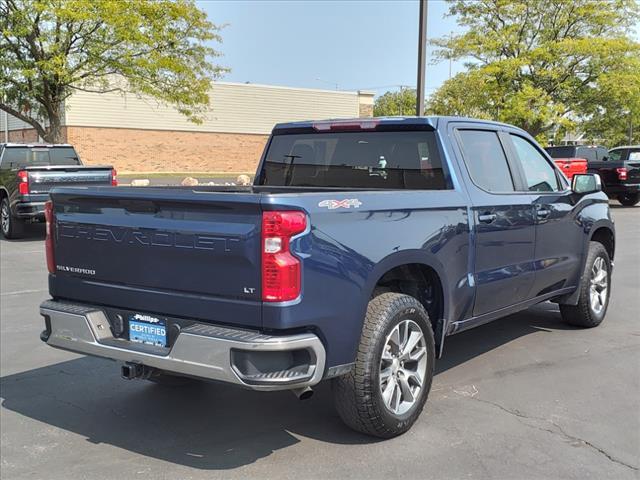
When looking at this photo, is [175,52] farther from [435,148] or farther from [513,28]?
[435,148]

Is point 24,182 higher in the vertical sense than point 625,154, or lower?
lower

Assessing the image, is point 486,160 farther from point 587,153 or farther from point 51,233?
point 587,153

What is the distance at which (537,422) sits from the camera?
4.26 meters

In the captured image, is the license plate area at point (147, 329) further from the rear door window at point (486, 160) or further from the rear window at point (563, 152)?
the rear window at point (563, 152)

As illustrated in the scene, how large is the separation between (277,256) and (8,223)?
11645 mm

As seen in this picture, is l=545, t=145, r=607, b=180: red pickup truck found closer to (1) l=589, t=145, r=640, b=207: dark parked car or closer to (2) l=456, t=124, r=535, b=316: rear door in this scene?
(1) l=589, t=145, r=640, b=207: dark parked car

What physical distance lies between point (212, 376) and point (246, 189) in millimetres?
2289

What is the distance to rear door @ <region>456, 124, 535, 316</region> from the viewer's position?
4.77 m

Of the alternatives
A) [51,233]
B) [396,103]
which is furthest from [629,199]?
[396,103]

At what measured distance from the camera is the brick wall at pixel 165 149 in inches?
1622

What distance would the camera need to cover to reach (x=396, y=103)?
76188mm

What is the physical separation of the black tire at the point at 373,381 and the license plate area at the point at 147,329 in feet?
3.24

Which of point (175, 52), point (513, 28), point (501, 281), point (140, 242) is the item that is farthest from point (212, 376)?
point (513, 28)

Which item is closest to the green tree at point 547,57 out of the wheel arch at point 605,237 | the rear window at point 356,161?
the wheel arch at point 605,237
